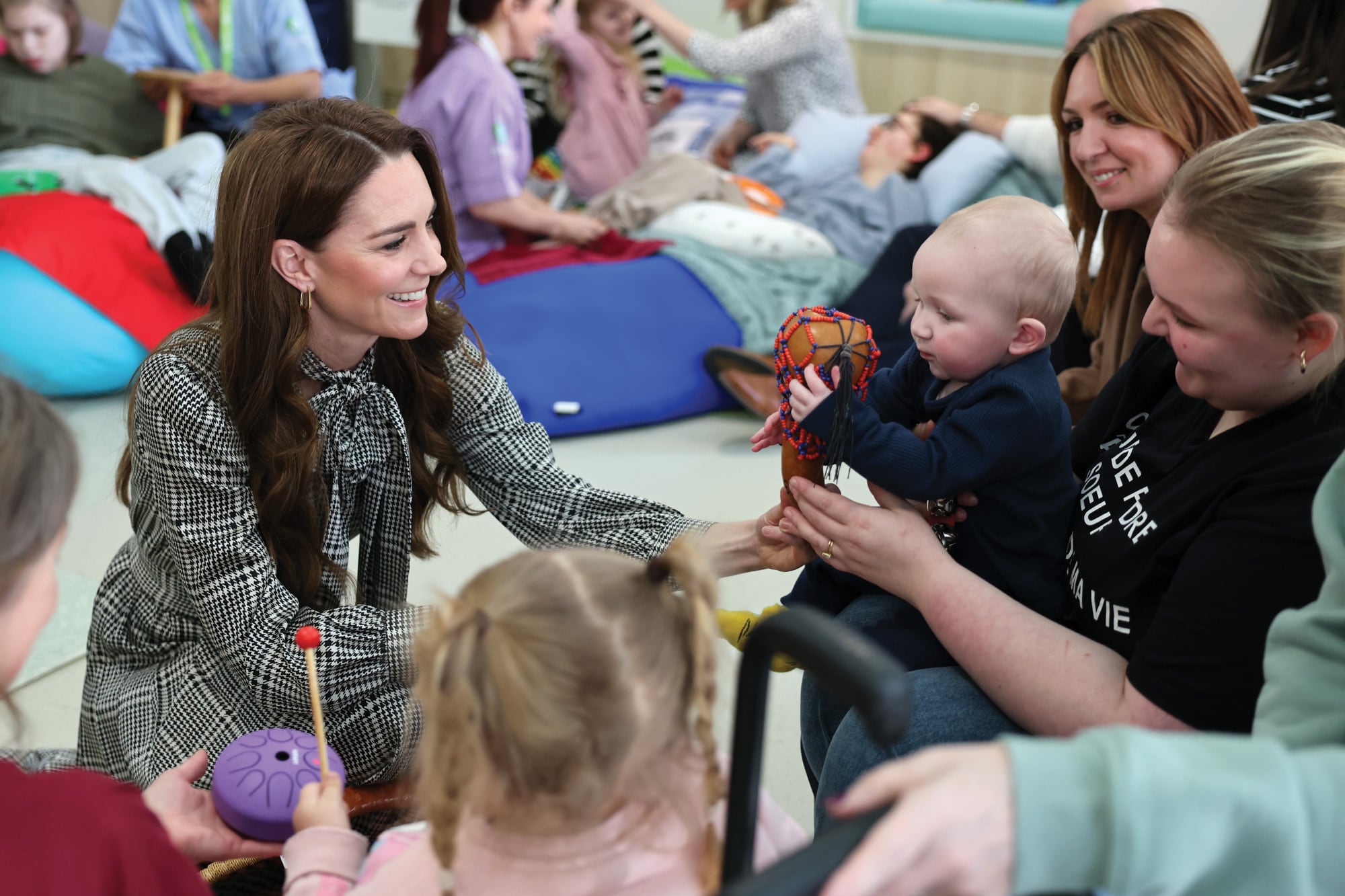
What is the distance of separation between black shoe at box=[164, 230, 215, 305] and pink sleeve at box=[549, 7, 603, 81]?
1411mm

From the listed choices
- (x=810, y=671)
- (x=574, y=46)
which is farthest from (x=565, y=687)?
(x=574, y=46)

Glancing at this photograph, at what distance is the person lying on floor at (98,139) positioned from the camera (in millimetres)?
3469

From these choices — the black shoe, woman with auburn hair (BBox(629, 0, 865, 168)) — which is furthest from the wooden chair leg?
woman with auburn hair (BBox(629, 0, 865, 168))

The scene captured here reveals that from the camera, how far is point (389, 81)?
6070 mm

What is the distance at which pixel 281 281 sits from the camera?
1417 mm

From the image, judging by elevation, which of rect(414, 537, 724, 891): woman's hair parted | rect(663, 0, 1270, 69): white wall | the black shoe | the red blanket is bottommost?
the black shoe

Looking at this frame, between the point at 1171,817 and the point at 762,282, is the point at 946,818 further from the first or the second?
the point at 762,282

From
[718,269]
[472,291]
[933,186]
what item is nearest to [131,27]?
[472,291]

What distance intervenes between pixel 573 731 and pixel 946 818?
12.1 inches

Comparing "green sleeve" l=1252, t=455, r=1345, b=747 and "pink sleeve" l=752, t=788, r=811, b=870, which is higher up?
"green sleeve" l=1252, t=455, r=1345, b=747

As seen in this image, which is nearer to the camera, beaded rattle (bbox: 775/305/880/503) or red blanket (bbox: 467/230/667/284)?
beaded rattle (bbox: 775/305/880/503)

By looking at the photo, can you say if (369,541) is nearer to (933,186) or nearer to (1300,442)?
(1300,442)

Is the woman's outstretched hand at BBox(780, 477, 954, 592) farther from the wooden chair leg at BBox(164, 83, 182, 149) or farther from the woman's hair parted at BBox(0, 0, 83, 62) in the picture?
the woman's hair parted at BBox(0, 0, 83, 62)

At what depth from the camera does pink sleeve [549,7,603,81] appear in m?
4.06
